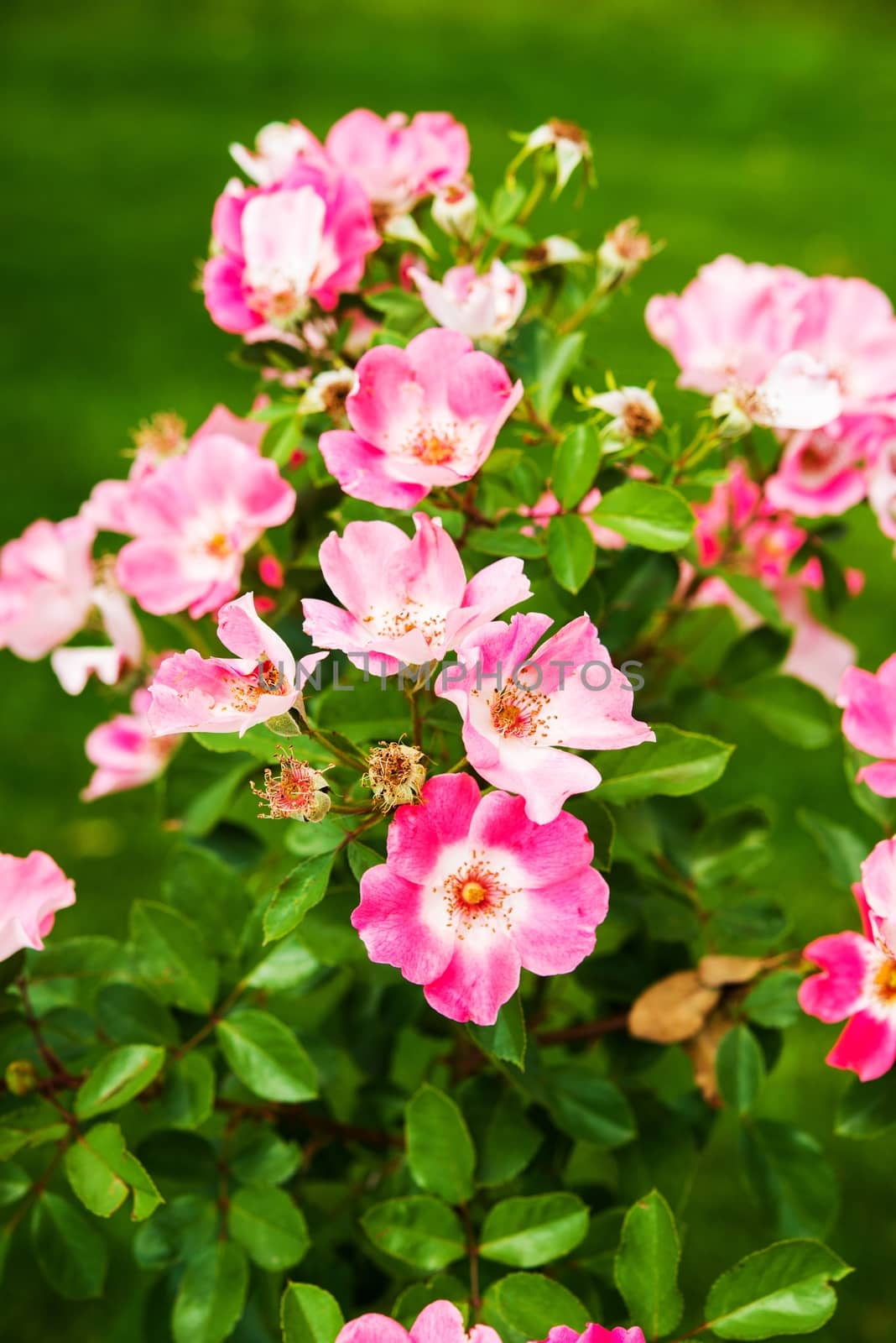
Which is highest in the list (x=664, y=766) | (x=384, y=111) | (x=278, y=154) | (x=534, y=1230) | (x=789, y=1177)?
(x=278, y=154)

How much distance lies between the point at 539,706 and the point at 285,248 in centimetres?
38

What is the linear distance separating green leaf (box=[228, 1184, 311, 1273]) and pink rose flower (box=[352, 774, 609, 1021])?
0.89 feet

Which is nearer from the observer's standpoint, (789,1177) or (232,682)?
(232,682)

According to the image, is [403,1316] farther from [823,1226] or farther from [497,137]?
[497,137]

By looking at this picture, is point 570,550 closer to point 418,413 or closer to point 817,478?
point 418,413

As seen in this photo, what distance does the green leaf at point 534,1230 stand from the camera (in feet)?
2.41

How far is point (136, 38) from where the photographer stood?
19.2 feet

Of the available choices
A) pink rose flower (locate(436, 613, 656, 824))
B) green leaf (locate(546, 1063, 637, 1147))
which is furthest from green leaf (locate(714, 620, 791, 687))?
pink rose flower (locate(436, 613, 656, 824))

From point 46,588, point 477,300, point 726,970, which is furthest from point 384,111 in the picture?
point 726,970

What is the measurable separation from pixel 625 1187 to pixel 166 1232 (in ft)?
1.11

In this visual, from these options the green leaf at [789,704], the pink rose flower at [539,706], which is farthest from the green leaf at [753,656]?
the pink rose flower at [539,706]

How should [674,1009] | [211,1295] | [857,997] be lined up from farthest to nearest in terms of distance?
[674,1009] → [211,1295] → [857,997]

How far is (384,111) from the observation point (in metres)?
4.58

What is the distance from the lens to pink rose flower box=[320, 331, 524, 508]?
2.34 ft
